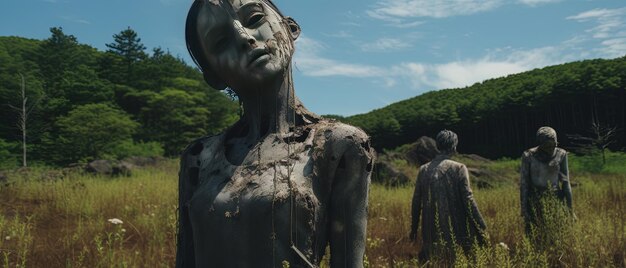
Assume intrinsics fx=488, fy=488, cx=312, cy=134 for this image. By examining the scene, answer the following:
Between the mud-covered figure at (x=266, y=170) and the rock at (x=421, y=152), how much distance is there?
1838 centimetres

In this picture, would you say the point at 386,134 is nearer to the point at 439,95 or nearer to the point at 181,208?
the point at 439,95

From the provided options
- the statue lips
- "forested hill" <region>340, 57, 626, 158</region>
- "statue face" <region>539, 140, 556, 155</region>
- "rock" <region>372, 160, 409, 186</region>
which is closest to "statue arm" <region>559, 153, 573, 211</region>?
"statue face" <region>539, 140, 556, 155</region>

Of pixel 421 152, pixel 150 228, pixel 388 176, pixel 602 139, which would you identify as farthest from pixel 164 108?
pixel 150 228

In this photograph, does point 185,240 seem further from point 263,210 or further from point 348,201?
point 348,201

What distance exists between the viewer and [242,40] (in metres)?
1.77

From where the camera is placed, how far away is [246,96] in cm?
192

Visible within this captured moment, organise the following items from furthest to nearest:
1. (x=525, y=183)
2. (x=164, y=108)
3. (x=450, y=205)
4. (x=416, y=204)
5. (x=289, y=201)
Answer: (x=164, y=108) < (x=525, y=183) < (x=416, y=204) < (x=450, y=205) < (x=289, y=201)

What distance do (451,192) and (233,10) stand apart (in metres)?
4.20

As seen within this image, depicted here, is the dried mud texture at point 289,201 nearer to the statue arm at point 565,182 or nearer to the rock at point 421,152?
the statue arm at point 565,182

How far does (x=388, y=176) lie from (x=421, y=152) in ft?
17.3

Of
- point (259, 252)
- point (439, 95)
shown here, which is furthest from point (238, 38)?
point (439, 95)

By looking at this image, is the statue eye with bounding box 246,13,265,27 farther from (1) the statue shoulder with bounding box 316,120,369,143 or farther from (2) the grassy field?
(2) the grassy field

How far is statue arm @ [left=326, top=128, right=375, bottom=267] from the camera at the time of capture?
67.7 inches

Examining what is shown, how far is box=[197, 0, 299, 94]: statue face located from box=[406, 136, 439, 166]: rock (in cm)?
1843
